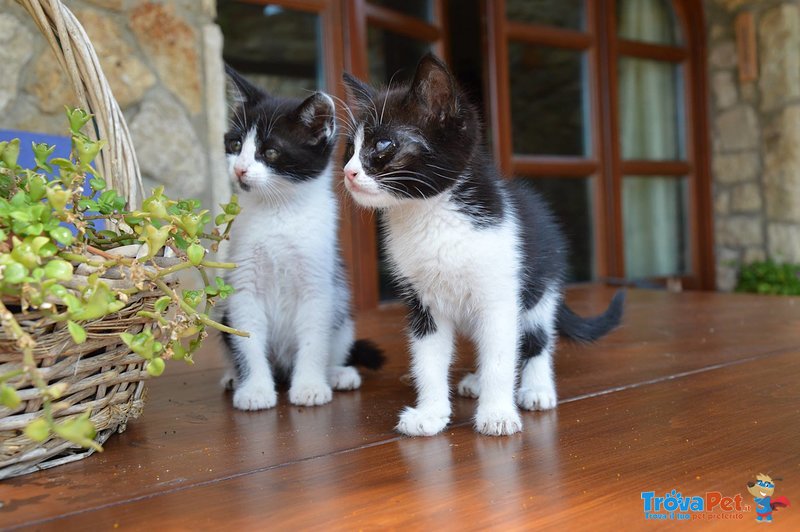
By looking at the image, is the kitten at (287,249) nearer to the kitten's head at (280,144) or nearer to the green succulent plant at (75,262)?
the kitten's head at (280,144)

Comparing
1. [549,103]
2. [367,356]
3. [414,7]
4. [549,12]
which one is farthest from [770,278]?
[367,356]

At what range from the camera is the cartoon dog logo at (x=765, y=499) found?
2.09 feet

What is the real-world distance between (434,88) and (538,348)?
465mm

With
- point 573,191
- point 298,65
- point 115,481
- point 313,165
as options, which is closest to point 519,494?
point 115,481

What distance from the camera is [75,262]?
0.72 meters

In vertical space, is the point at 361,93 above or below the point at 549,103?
below

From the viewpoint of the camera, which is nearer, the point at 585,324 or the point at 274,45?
the point at 585,324

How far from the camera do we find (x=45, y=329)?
713mm

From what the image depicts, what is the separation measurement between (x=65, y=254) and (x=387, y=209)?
50 centimetres

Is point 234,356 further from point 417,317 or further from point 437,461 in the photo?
point 437,461

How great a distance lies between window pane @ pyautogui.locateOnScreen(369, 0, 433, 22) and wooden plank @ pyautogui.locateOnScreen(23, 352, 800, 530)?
7.72ft

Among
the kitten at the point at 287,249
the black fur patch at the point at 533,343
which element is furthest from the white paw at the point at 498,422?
the kitten at the point at 287,249

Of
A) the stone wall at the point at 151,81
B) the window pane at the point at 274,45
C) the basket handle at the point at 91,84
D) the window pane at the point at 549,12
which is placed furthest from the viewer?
the window pane at the point at 549,12

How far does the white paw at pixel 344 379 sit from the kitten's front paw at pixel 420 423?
316 mm
